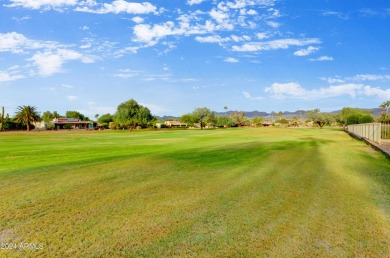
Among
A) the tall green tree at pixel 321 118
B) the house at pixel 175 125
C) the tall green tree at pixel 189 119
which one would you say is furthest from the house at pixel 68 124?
the tall green tree at pixel 321 118

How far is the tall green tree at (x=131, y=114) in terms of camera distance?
352 ft

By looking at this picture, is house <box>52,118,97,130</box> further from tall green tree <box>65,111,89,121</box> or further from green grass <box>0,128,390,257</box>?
green grass <box>0,128,390,257</box>

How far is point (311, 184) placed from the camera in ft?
34.1

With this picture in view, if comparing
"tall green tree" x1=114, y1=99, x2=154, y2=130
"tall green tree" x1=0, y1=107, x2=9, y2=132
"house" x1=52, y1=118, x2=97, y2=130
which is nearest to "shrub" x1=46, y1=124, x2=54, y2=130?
"house" x1=52, y1=118, x2=97, y2=130

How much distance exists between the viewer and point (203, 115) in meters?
149

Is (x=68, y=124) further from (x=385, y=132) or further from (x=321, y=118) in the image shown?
(x=385, y=132)

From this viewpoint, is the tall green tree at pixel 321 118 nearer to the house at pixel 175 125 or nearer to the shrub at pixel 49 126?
the house at pixel 175 125

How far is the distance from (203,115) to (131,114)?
158 feet

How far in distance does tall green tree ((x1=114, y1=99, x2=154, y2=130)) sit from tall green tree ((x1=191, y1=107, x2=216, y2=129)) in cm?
3868

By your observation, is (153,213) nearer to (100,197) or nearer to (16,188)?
(100,197)

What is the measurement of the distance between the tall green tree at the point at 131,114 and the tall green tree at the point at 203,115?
38.7 metres

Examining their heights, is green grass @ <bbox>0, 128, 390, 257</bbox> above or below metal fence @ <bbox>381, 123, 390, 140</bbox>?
below

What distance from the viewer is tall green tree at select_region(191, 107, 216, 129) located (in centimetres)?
14800

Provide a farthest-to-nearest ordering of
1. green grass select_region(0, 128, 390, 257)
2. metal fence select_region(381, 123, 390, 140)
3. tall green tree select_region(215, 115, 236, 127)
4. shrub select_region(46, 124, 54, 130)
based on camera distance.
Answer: tall green tree select_region(215, 115, 236, 127) → shrub select_region(46, 124, 54, 130) → metal fence select_region(381, 123, 390, 140) → green grass select_region(0, 128, 390, 257)
